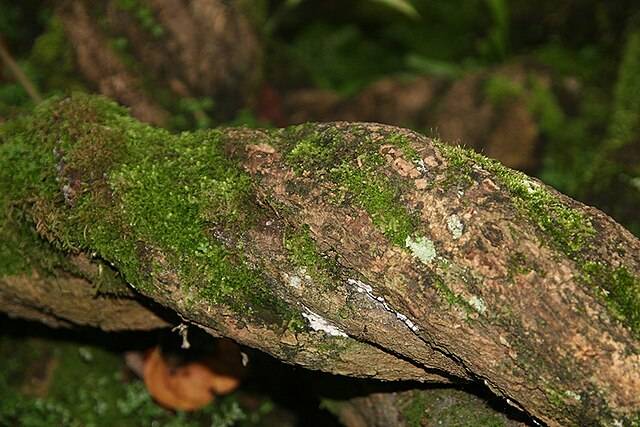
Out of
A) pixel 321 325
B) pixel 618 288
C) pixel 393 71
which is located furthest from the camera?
pixel 393 71

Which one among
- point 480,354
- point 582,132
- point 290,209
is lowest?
point 582,132

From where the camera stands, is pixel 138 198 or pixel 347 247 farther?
pixel 138 198

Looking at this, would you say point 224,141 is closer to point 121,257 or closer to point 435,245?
point 121,257

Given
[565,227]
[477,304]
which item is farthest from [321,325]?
[565,227]

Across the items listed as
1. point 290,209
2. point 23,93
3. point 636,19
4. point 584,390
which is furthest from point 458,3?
point 584,390

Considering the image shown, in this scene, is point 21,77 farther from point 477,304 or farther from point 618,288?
point 618,288

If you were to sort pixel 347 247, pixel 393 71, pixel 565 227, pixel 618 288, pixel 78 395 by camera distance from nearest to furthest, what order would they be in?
pixel 618 288 → pixel 565 227 → pixel 347 247 → pixel 78 395 → pixel 393 71
